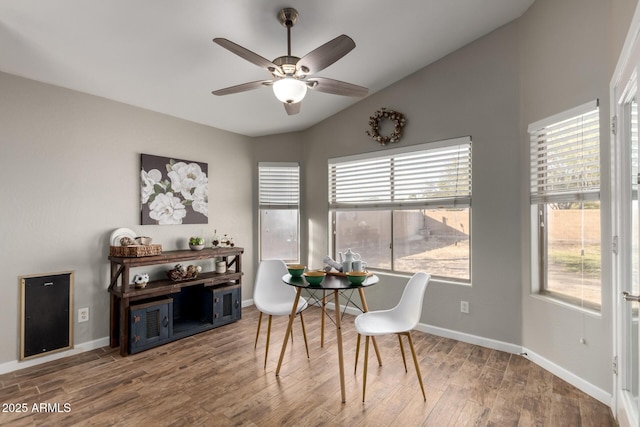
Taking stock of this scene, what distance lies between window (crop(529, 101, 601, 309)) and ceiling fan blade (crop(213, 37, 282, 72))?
2.33 metres

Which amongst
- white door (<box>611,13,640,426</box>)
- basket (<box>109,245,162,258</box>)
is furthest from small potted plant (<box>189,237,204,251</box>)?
white door (<box>611,13,640,426</box>)

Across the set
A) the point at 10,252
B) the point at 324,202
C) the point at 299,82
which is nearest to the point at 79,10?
the point at 299,82

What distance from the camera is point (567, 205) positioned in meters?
2.67

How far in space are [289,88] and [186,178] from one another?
2.42 metres

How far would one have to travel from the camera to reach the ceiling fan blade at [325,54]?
1888 millimetres

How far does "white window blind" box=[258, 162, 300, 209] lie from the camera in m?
4.84

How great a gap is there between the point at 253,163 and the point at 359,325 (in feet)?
10.4

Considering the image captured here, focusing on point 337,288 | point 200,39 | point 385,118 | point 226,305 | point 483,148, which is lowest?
point 226,305

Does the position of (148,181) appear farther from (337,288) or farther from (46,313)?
(337,288)

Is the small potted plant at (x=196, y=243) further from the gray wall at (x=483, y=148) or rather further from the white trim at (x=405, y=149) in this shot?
the gray wall at (x=483, y=148)

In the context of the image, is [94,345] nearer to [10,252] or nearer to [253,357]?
[10,252]

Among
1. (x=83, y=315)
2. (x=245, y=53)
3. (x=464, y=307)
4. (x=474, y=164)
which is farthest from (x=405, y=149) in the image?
(x=83, y=315)

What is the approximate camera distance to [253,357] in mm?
3010

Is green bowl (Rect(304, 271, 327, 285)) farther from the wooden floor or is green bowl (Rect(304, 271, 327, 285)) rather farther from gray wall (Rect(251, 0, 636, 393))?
gray wall (Rect(251, 0, 636, 393))
